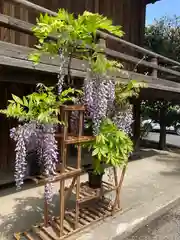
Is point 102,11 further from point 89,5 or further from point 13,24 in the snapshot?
point 13,24

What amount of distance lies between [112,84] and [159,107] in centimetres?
837

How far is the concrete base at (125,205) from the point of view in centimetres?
356

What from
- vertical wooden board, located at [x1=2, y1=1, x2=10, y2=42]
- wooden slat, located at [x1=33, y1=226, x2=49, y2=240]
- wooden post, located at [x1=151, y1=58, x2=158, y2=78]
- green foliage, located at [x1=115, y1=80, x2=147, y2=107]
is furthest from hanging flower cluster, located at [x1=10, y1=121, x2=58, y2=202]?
wooden post, located at [x1=151, y1=58, x2=158, y2=78]

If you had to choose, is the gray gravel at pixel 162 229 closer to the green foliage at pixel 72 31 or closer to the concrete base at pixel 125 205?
the concrete base at pixel 125 205

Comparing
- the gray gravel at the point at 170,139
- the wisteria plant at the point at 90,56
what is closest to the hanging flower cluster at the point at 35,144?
the wisteria plant at the point at 90,56

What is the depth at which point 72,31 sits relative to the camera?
2.93m

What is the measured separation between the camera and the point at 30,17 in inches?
235

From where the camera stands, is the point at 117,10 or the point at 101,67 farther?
the point at 117,10

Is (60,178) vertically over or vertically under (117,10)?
under

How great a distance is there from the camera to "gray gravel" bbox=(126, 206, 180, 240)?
3672 millimetres

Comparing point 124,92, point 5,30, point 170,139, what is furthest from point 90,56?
point 170,139

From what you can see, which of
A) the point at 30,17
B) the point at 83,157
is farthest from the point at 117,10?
the point at 83,157

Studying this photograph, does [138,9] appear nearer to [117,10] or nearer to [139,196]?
[117,10]

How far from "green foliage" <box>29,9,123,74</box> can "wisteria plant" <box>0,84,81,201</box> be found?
0.48m
